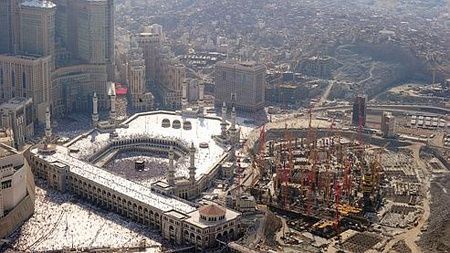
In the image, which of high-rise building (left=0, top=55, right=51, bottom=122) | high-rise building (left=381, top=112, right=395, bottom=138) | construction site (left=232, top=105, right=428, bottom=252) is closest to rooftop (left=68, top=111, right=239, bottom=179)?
construction site (left=232, top=105, right=428, bottom=252)

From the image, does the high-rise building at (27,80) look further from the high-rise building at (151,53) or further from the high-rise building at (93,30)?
the high-rise building at (151,53)

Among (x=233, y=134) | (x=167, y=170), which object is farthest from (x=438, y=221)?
(x=233, y=134)

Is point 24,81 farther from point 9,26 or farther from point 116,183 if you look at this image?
point 116,183

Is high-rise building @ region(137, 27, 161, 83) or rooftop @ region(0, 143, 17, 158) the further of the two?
high-rise building @ region(137, 27, 161, 83)

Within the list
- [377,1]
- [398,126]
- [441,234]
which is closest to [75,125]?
[398,126]

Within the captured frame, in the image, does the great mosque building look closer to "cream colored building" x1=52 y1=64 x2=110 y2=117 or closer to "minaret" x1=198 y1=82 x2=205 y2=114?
"minaret" x1=198 y1=82 x2=205 y2=114

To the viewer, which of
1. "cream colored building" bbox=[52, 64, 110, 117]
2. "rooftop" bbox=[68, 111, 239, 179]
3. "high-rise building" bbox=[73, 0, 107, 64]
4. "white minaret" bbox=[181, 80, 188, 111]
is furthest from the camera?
"high-rise building" bbox=[73, 0, 107, 64]
